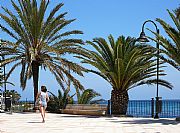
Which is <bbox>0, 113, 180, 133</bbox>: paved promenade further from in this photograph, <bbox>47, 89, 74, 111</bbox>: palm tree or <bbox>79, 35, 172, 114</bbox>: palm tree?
<bbox>47, 89, 74, 111</bbox>: palm tree

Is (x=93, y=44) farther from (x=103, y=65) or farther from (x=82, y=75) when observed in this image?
(x=82, y=75)

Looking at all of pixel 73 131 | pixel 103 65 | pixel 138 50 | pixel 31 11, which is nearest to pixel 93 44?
pixel 103 65

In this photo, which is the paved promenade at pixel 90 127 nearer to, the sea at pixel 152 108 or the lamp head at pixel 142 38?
the sea at pixel 152 108

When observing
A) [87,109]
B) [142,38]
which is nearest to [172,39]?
[142,38]

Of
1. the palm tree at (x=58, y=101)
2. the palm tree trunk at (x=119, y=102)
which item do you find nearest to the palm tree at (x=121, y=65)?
the palm tree trunk at (x=119, y=102)

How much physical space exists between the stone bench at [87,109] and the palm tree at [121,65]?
2.65 feet

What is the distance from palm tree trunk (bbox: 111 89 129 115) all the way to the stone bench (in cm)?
57

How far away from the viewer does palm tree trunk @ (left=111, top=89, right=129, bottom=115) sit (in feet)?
69.1

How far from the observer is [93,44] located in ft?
70.1

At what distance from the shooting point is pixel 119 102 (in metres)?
21.0

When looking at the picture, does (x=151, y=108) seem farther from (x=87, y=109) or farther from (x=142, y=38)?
(x=142, y=38)

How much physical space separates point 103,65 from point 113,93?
5.93 ft

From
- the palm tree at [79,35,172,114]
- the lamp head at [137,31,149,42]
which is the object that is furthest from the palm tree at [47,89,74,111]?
the lamp head at [137,31,149,42]

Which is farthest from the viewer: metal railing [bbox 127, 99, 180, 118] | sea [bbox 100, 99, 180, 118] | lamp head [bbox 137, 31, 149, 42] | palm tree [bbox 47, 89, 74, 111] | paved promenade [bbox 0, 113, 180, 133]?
palm tree [bbox 47, 89, 74, 111]
